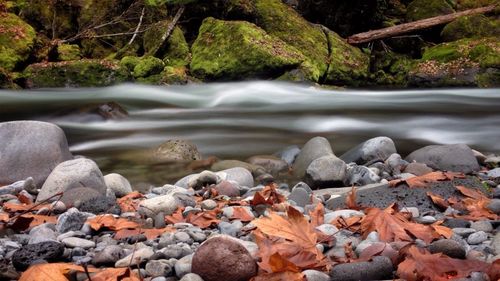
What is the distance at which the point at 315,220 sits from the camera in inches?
109

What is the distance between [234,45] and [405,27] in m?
6.02

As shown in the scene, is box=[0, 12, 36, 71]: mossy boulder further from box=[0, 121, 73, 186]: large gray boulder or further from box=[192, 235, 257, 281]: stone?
box=[192, 235, 257, 281]: stone

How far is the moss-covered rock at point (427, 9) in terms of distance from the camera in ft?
53.5

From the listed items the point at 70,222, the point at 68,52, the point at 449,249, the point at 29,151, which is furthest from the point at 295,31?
the point at 449,249

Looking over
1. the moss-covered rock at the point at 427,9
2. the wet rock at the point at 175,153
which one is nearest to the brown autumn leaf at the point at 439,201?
the wet rock at the point at 175,153

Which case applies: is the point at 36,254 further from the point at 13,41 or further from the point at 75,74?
the point at 13,41

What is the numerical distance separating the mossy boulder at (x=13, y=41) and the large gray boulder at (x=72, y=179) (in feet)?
32.1

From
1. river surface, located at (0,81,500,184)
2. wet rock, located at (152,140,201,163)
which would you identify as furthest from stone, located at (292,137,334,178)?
→ wet rock, located at (152,140,201,163)

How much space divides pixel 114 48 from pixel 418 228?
1376cm

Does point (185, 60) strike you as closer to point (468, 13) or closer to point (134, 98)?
point (134, 98)

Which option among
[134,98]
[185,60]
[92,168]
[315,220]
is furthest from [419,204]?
[185,60]

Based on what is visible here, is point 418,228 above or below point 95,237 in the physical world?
above

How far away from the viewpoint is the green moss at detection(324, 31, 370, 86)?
42.7 feet

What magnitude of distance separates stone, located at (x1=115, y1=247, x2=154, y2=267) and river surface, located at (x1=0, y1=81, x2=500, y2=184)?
111 inches
